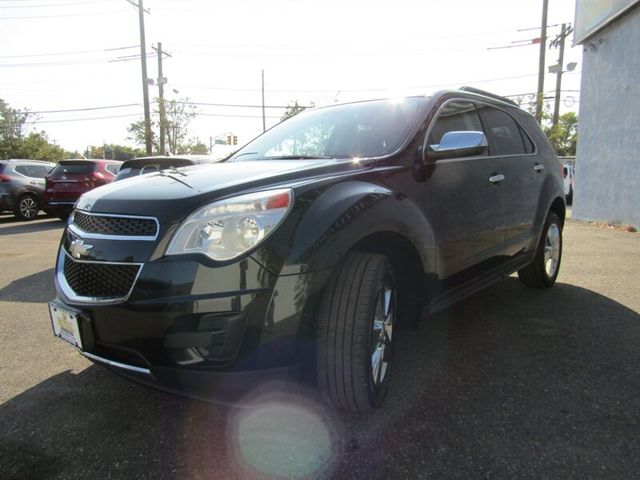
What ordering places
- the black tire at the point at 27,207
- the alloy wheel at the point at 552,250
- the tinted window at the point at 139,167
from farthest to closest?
the black tire at the point at 27,207 → the tinted window at the point at 139,167 → the alloy wheel at the point at 552,250

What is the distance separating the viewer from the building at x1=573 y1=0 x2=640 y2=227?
9.57m

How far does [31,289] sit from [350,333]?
420cm

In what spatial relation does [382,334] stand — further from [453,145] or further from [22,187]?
[22,187]

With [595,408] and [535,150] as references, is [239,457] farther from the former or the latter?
[535,150]

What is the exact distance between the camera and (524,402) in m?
2.45

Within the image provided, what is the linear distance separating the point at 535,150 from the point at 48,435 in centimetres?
410

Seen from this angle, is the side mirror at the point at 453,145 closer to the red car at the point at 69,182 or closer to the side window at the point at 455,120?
the side window at the point at 455,120

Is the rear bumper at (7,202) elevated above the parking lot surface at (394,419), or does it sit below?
above

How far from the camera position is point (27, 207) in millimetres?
12516

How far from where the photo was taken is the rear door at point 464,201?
9.02 feet

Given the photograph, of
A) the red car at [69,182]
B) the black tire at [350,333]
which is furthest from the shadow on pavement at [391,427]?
the red car at [69,182]

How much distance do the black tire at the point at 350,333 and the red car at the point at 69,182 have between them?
418 inches

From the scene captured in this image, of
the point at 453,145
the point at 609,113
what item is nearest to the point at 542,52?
the point at 609,113

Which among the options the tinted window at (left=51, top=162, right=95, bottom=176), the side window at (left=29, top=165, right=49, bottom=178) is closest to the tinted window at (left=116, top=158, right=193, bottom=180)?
the tinted window at (left=51, top=162, right=95, bottom=176)
